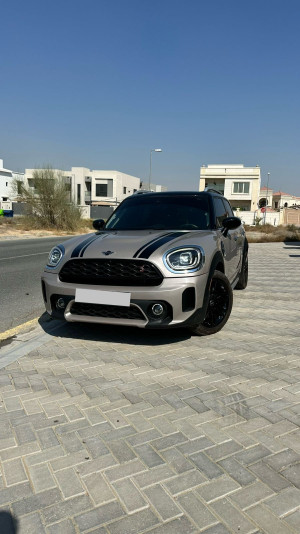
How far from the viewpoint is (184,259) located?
11.5 feet

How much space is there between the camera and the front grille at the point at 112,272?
340 cm

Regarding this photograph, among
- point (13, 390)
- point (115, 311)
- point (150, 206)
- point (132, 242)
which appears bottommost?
point (13, 390)

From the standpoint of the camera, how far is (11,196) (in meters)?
27.4

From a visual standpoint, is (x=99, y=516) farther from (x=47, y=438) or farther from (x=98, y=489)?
(x=47, y=438)

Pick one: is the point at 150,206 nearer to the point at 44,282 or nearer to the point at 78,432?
the point at 44,282

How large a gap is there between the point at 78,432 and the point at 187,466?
716 millimetres

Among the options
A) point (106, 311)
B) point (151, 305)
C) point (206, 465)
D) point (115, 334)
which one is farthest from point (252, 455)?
point (115, 334)

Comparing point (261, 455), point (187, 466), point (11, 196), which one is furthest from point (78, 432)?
point (11, 196)

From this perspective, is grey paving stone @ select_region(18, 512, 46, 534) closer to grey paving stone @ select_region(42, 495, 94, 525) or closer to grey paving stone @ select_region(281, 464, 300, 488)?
grey paving stone @ select_region(42, 495, 94, 525)

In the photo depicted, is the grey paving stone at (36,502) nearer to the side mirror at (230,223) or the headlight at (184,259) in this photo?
the headlight at (184,259)

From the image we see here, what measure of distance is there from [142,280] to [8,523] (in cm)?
211

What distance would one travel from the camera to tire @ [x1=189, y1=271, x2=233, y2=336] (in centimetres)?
406

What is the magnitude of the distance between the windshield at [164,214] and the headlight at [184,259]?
0.93m

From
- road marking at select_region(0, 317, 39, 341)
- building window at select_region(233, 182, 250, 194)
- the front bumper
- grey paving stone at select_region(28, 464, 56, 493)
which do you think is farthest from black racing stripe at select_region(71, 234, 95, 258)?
building window at select_region(233, 182, 250, 194)
